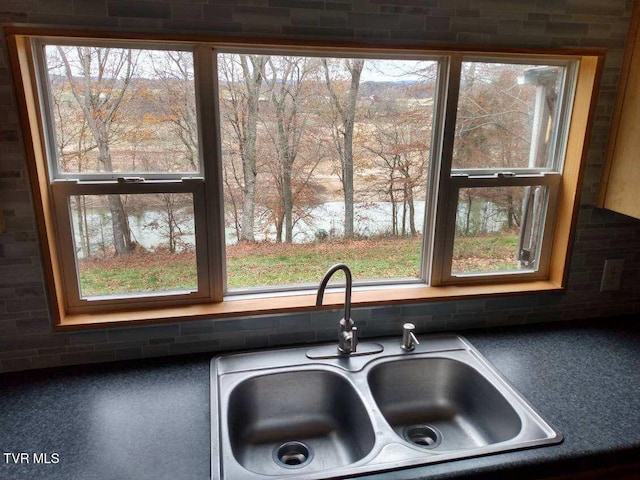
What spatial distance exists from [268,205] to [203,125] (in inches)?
13.3

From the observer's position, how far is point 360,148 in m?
1.54

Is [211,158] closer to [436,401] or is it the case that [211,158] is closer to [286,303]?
[286,303]

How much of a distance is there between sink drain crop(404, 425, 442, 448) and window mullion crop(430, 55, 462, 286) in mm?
523

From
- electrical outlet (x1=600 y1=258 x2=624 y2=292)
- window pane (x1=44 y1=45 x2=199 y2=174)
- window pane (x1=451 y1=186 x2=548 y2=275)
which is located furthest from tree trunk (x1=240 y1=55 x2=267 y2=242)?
electrical outlet (x1=600 y1=258 x2=624 y2=292)

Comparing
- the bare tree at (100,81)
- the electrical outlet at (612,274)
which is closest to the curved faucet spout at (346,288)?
the bare tree at (100,81)

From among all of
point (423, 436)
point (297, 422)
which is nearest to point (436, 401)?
point (423, 436)

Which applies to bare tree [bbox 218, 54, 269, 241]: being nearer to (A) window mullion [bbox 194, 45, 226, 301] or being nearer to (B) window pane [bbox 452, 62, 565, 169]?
(A) window mullion [bbox 194, 45, 226, 301]

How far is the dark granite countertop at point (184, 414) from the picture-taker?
1.05 meters

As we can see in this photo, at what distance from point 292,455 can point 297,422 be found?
10 cm

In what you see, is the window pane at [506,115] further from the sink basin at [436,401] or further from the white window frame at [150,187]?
the white window frame at [150,187]

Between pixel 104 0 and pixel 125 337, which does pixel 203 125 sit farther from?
pixel 125 337

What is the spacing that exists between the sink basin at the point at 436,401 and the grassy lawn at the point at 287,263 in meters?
0.38

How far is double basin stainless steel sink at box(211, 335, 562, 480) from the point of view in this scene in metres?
1.27

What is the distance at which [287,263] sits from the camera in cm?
162
